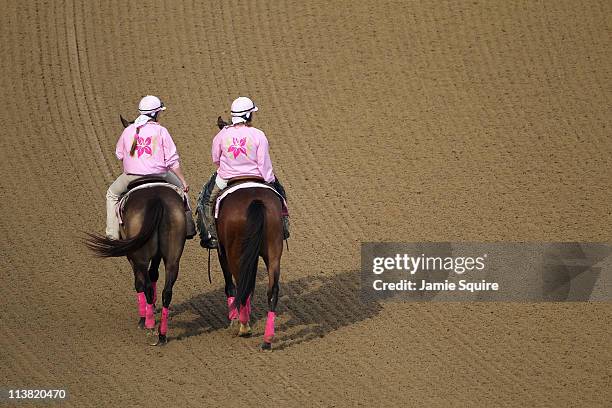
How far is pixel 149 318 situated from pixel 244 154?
216 centimetres

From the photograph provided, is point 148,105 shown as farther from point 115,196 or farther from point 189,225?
point 189,225

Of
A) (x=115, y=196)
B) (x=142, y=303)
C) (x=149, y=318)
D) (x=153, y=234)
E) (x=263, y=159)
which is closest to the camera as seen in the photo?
(x=153, y=234)

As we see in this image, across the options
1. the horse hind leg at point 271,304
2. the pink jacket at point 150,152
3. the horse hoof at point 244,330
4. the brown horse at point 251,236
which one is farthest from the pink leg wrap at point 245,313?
the pink jacket at point 150,152

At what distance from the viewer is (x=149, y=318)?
14555 mm

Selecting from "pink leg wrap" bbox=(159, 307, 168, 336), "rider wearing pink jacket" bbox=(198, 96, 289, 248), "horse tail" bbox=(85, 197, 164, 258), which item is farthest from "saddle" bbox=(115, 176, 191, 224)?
"pink leg wrap" bbox=(159, 307, 168, 336)

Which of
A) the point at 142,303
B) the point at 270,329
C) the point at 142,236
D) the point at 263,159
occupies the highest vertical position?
the point at 263,159

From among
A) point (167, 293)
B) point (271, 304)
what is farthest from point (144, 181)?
point (271, 304)

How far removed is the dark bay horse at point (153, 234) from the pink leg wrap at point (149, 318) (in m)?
0.37

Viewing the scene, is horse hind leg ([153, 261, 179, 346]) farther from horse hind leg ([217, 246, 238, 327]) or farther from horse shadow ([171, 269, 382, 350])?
horse hind leg ([217, 246, 238, 327])

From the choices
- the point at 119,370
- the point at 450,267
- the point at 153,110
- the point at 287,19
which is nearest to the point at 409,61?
the point at 287,19

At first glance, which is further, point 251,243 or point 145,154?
point 145,154

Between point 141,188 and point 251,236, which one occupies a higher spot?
point 141,188

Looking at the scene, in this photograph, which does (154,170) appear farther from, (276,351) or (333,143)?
(333,143)

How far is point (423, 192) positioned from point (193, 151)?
4.04 metres
